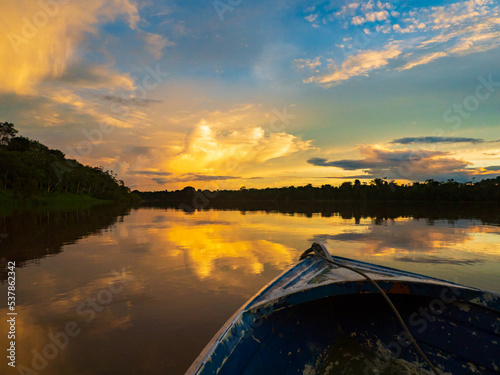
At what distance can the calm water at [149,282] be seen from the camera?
13.9 feet

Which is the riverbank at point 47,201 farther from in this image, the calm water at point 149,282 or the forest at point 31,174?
the calm water at point 149,282

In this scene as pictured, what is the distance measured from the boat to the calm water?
5.27ft

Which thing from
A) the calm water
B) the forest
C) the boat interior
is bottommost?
the calm water

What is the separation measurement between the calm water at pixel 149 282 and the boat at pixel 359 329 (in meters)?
1.61

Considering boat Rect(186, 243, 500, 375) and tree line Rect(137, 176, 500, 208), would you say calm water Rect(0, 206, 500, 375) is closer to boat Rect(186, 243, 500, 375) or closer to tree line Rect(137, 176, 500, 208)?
boat Rect(186, 243, 500, 375)

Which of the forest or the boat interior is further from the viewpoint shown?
the forest

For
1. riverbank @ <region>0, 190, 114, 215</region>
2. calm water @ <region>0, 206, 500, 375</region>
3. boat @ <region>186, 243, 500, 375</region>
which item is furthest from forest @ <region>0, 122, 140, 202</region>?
boat @ <region>186, 243, 500, 375</region>

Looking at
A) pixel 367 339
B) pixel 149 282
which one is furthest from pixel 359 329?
pixel 149 282

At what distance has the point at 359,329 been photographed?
12.8 ft

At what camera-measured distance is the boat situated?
292 cm

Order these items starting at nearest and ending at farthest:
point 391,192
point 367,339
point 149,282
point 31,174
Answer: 1. point 367,339
2. point 149,282
3. point 31,174
4. point 391,192

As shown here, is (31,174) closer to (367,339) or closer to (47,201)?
(47,201)

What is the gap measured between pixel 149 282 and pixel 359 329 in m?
5.44

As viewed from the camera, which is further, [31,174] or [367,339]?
[31,174]
